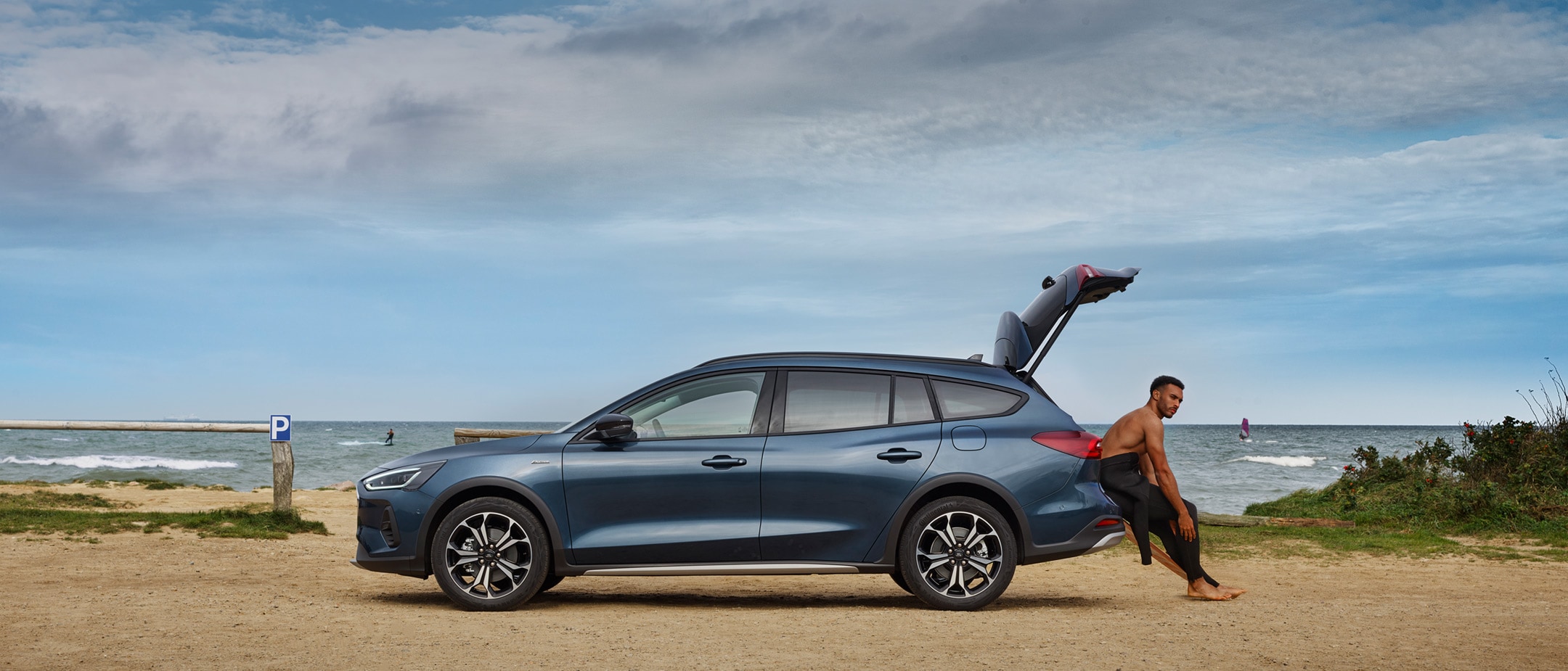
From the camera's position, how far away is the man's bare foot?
8.76m

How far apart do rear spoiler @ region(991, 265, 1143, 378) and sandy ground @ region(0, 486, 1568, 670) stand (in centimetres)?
184

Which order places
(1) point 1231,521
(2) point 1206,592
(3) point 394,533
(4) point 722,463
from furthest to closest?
(1) point 1231,521 < (2) point 1206,592 < (3) point 394,533 < (4) point 722,463

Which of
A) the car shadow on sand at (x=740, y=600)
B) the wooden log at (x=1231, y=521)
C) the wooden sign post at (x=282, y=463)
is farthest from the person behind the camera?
the wooden log at (x=1231, y=521)

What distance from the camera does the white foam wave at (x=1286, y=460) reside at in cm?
4456

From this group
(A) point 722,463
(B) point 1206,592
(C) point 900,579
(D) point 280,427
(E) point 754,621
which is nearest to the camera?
(E) point 754,621

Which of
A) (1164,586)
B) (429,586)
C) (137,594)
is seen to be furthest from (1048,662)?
(137,594)

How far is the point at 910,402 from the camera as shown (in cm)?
805

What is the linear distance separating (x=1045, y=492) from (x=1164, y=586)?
110 inches

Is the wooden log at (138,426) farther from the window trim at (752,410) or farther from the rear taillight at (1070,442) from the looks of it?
the rear taillight at (1070,442)

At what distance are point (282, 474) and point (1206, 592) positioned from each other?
31.0 feet

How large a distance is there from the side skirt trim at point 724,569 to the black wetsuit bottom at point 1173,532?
236 centimetres

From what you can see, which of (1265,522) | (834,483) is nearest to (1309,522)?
(1265,522)

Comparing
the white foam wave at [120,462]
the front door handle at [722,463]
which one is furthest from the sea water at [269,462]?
the front door handle at [722,463]

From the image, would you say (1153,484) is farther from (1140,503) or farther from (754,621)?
(754,621)
